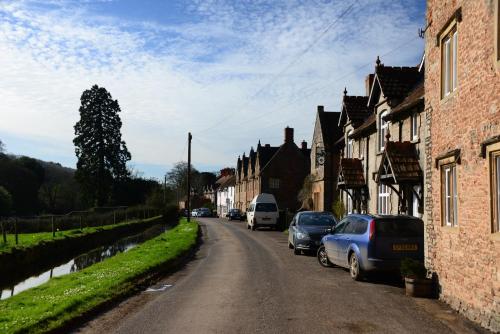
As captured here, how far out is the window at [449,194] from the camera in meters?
10.3

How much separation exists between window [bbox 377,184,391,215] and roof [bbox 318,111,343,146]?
612 inches

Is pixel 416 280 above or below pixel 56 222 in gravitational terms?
below

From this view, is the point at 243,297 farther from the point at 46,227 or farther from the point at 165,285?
the point at 46,227

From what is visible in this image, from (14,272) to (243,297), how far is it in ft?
39.3

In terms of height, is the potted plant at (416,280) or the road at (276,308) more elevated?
the potted plant at (416,280)

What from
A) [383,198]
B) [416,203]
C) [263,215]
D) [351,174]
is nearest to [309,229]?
[416,203]

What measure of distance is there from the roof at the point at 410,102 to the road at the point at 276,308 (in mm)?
7077

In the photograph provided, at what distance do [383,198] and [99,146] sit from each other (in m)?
44.0

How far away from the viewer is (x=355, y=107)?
28953 mm

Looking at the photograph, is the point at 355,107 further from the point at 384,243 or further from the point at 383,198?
the point at 384,243

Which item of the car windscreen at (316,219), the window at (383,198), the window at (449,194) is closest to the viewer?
the window at (449,194)

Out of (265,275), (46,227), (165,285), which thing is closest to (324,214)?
(265,275)

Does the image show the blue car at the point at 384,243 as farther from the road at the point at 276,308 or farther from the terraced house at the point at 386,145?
the terraced house at the point at 386,145

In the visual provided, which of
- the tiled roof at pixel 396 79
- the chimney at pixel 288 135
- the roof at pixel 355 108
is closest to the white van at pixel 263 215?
the roof at pixel 355 108
